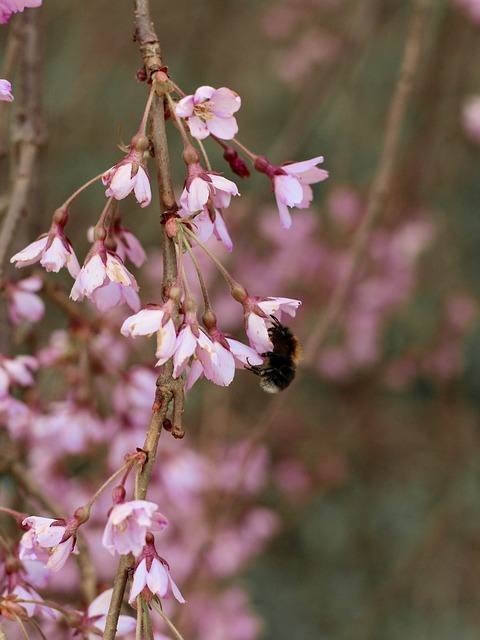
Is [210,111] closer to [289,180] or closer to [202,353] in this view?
[289,180]

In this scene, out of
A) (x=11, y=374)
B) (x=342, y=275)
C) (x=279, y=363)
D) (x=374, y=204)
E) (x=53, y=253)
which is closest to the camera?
(x=53, y=253)

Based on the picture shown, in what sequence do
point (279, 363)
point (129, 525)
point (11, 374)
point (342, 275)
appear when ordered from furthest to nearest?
point (342, 275), point (11, 374), point (279, 363), point (129, 525)

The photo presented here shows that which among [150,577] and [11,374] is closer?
[150,577]

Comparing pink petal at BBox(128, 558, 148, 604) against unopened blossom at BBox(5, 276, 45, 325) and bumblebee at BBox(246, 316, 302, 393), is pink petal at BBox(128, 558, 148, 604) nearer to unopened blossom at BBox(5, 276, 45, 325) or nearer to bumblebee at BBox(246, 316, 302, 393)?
bumblebee at BBox(246, 316, 302, 393)

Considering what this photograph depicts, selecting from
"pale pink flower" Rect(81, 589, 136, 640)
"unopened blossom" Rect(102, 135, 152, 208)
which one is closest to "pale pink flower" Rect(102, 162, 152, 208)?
"unopened blossom" Rect(102, 135, 152, 208)

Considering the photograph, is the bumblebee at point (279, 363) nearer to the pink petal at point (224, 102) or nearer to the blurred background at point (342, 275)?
the pink petal at point (224, 102)

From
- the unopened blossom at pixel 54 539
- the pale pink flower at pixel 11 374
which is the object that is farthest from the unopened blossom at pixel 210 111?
the pale pink flower at pixel 11 374

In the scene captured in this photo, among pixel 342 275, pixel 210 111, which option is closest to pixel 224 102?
pixel 210 111

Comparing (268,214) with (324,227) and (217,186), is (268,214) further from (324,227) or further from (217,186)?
(217,186)
